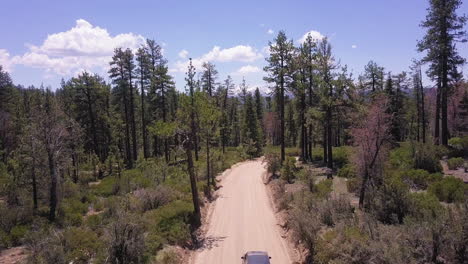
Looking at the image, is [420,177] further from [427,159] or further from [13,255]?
[13,255]

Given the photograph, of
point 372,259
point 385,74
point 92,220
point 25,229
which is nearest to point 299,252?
point 372,259

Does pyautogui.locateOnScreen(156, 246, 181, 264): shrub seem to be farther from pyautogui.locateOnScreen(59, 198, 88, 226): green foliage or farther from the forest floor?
the forest floor

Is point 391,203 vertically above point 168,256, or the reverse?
point 391,203

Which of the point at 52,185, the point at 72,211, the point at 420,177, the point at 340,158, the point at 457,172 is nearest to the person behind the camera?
the point at 420,177

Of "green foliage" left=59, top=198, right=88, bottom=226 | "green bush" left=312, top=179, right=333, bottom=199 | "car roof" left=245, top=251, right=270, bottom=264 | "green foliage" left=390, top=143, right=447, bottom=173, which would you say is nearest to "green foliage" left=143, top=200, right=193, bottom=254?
"car roof" left=245, top=251, right=270, bottom=264

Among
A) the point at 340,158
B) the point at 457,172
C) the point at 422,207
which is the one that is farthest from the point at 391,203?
the point at 340,158

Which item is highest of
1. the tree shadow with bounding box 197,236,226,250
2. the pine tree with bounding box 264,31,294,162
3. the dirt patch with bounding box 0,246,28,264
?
the pine tree with bounding box 264,31,294,162
